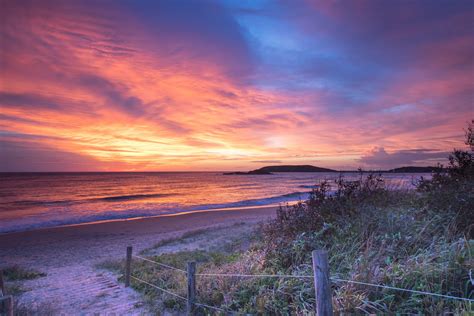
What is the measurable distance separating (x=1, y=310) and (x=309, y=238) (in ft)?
19.9

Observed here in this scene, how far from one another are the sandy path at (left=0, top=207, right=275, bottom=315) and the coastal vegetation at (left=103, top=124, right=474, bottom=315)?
1089 mm

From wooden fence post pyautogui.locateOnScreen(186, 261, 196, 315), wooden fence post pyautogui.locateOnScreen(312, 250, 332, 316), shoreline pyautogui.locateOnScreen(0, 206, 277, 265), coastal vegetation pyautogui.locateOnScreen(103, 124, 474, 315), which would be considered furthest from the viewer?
shoreline pyautogui.locateOnScreen(0, 206, 277, 265)

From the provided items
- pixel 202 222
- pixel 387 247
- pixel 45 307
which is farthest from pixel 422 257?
pixel 202 222

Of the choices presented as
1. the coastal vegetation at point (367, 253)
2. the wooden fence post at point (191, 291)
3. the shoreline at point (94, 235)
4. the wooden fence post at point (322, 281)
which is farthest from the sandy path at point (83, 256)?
the wooden fence post at point (322, 281)

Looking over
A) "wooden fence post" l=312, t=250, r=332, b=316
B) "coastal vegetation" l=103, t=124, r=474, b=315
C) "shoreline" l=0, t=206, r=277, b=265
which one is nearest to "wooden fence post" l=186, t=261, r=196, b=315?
"coastal vegetation" l=103, t=124, r=474, b=315

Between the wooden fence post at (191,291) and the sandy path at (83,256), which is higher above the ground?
the wooden fence post at (191,291)

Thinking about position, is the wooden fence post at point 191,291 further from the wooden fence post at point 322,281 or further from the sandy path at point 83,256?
the wooden fence post at point 322,281

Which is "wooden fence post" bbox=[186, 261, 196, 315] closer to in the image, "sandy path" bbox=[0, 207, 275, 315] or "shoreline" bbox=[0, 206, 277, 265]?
"sandy path" bbox=[0, 207, 275, 315]

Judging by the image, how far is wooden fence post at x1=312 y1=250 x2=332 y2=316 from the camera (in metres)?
3.67

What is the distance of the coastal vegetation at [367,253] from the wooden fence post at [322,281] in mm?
1027

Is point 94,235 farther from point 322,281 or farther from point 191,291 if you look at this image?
point 322,281

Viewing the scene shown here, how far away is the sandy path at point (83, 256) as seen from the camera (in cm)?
784

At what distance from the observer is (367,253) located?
566 centimetres

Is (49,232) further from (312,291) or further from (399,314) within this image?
(399,314)
